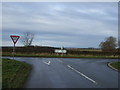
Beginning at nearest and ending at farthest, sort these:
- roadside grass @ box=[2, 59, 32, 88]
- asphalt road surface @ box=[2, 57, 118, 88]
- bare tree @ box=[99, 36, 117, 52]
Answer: roadside grass @ box=[2, 59, 32, 88] → asphalt road surface @ box=[2, 57, 118, 88] → bare tree @ box=[99, 36, 117, 52]

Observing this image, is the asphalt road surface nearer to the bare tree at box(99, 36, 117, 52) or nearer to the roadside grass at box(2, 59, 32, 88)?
the roadside grass at box(2, 59, 32, 88)

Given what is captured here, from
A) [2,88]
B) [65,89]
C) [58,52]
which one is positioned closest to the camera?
[2,88]

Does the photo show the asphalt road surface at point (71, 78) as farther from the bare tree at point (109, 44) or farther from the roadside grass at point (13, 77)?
the bare tree at point (109, 44)

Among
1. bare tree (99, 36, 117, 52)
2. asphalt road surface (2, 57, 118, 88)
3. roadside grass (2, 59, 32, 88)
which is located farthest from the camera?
bare tree (99, 36, 117, 52)

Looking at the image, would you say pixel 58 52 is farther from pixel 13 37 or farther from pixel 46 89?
pixel 46 89

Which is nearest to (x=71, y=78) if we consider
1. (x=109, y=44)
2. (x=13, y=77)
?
(x=13, y=77)

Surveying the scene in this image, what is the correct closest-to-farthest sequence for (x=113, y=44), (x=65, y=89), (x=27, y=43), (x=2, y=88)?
(x=2, y=88) → (x=65, y=89) → (x=113, y=44) → (x=27, y=43)

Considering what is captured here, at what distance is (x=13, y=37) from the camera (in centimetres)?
1515

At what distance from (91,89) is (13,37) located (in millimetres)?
10435

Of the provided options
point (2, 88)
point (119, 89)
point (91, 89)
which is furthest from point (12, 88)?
point (119, 89)

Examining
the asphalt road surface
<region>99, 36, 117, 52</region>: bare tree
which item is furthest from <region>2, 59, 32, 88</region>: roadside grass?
<region>99, 36, 117, 52</region>: bare tree

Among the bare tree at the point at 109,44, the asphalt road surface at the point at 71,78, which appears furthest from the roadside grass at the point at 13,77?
the bare tree at the point at 109,44

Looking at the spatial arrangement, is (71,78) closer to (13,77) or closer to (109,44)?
(13,77)

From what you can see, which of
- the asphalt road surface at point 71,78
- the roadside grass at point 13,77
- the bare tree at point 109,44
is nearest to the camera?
the roadside grass at point 13,77
